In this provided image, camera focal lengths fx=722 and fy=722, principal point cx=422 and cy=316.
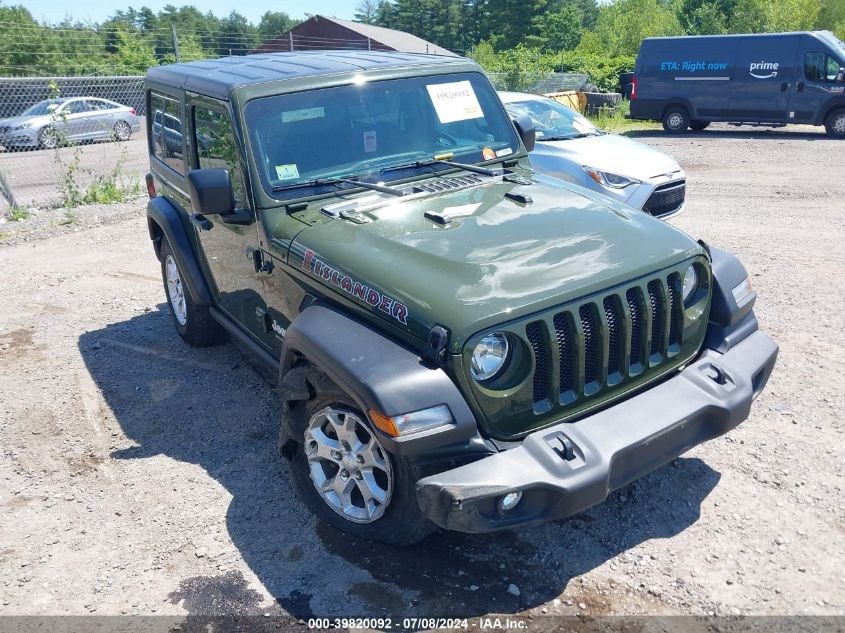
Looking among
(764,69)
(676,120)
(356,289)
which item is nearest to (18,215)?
(356,289)

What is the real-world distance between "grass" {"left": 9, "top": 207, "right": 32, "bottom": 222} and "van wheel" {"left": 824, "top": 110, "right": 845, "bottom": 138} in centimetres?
1625

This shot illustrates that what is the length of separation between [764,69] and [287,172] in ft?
52.3

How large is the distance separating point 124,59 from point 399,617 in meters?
26.6

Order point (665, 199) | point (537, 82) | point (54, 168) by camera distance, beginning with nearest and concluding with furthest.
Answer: point (665, 199) → point (54, 168) → point (537, 82)

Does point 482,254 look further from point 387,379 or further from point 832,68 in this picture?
point 832,68

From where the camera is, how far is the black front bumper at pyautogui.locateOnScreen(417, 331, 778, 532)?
2758mm

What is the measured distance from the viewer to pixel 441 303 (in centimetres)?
300

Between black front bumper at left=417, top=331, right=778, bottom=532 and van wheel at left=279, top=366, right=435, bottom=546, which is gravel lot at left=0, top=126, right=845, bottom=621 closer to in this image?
van wheel at left=279, top=366, right=435, bottom=546

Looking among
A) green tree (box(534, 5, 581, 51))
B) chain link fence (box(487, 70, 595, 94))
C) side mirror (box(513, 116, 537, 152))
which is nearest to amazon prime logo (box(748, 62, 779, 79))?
chain link fence (box(487, 70, 595, 94))

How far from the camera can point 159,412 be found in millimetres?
5008

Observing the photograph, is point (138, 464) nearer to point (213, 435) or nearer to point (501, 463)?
point (213, 435)

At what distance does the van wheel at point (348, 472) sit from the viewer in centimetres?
315

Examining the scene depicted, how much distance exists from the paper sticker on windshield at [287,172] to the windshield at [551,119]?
603 centimetres

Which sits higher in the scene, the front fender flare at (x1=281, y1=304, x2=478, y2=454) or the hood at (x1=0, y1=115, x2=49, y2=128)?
the front fender flare at (x1=281, y1=304, x2=478, y2=454)
